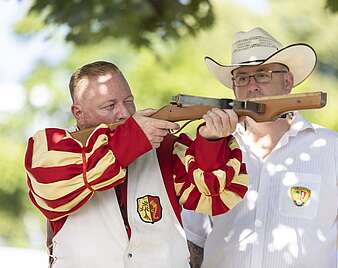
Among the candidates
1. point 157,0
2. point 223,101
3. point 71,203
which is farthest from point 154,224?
point 157,0

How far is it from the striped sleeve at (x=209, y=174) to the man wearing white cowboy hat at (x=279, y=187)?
62 centimetres

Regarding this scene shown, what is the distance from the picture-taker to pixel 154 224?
1712 millimetres

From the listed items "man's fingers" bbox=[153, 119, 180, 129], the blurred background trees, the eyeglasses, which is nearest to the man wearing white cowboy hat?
the eyeglasses

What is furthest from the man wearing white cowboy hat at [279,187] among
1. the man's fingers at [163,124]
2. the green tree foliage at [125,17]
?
the green tree foliage at [125,17]

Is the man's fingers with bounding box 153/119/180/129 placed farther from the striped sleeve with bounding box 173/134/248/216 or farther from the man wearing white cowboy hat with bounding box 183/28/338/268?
the man wearing white cowboy hat with bounding box 183/28/338/268

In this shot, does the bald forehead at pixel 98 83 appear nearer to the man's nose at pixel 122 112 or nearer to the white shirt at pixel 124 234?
the man's nose at pixel 122 112

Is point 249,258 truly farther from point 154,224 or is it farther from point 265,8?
point 265,8

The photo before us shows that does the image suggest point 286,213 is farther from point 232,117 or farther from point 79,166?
point 79,166

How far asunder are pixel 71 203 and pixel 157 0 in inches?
154


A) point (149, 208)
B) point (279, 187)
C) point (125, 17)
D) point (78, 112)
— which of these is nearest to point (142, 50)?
point (125, 17)

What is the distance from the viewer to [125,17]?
5.55m

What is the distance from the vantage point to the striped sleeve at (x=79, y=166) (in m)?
1.63

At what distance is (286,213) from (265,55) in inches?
20.4

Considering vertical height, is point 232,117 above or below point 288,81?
below
